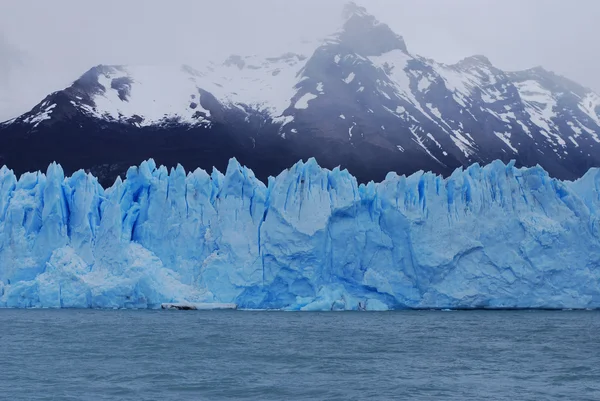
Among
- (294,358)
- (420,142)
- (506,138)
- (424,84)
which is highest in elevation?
(424,84)

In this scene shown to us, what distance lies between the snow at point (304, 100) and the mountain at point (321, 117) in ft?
0.47

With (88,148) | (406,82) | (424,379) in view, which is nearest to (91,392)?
(424,379)

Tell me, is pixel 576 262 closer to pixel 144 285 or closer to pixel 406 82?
pixel 144 285

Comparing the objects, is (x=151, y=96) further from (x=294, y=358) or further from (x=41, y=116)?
(x=294, y=358)

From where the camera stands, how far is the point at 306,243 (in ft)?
86.8

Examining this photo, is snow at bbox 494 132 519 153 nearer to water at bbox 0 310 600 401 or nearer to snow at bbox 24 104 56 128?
snow at bbox 24 104 56 128

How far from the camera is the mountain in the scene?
45.7 meters

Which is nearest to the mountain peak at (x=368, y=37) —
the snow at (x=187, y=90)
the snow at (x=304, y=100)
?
the snow at (x=187, y=90)

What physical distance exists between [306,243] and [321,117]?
2689 cm

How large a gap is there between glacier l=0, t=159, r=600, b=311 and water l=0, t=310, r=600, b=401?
1.70 m

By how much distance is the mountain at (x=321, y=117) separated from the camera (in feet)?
150

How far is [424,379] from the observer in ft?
45.8

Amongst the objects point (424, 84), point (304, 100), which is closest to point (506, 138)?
point (424, 84)

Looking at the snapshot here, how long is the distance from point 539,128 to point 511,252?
34777 mm
